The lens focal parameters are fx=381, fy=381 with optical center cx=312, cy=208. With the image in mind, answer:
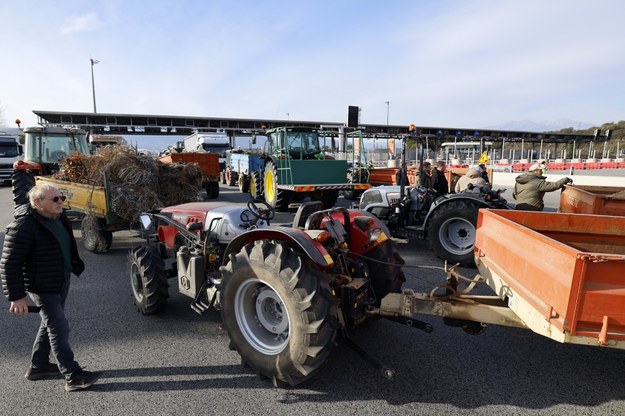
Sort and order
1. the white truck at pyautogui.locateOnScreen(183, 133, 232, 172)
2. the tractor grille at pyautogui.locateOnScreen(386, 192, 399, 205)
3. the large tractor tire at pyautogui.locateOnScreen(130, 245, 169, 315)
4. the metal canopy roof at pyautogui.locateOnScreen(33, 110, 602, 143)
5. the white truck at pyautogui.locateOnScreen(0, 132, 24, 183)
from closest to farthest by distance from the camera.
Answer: the large tractor tire at pyautogui.locateOnScreen(130, 245, 169, 315), the tractor grille at pyautogui.locateOnScreen(386, 192, 399, 205), the white truck at pyautogui.locateOnScreen(0, 132, 24, 183), the white truck at pyautogui.locateOnScreen(183, 133, 232, 172), the metal canopy roof at pyautogui.locateOnScreen(33, 110, 602, 143)

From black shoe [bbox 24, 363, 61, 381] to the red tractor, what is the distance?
1022 mm

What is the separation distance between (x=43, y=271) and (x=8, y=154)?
20694 mm

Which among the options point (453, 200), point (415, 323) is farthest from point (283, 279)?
point (453, 200)

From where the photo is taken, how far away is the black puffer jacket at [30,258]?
254 centimetres

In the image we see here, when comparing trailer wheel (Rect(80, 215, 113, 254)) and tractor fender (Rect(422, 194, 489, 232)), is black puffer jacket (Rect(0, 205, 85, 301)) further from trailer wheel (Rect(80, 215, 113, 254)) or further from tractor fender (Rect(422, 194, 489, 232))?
tractor fender (Rect(422, 194, 489, 232))

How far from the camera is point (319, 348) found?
2.47 meters

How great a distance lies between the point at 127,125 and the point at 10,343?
142 ft

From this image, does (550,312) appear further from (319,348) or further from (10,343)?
(10,343)

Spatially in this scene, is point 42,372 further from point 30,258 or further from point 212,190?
point 212,190

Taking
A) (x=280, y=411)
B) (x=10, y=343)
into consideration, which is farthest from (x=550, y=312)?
(x=10, y=343)

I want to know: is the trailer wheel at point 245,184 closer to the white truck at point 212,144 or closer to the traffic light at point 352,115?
the traffic light at point 352,115

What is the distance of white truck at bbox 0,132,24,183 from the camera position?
18.4 m

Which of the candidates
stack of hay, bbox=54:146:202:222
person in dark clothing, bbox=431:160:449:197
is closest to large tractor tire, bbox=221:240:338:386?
stack of hay, bbox=54:146:202:222

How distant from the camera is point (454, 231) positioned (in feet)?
19.9
